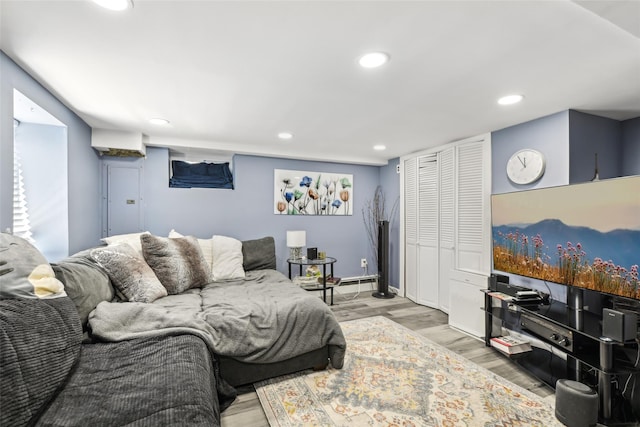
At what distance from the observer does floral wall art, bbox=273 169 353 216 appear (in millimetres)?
4316

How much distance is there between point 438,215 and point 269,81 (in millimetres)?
2885

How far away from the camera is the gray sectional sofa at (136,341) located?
3.43ft

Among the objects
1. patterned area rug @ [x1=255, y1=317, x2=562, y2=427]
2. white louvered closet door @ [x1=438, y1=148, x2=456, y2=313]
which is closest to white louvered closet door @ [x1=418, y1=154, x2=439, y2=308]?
white louvered closet door @ [x1=438, y1=148, x2=456, y2=313]

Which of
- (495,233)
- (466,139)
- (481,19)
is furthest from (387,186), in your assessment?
(481,19)

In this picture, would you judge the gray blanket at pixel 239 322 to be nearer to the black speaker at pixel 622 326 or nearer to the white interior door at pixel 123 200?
the white interior door at pixel 123 200

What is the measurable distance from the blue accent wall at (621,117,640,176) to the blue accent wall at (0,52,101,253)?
4.92 meters

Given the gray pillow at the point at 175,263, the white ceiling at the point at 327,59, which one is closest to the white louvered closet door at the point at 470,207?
the white ceiling at the point at 327,59

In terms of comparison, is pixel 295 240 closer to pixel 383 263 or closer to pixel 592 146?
pixel 383 263

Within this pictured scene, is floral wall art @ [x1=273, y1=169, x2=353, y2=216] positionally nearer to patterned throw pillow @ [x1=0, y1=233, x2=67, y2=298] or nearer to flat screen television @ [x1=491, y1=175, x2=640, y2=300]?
flat screen television @ [x1=491, y1=175, x2=640, y2=300]

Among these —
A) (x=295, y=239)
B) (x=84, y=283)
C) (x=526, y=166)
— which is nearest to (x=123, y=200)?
(x=84, y=283)

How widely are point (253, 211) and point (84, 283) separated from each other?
2.48 meters

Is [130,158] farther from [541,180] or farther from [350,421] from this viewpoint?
[541,180]

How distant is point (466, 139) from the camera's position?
346cm

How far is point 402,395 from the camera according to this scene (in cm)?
201
